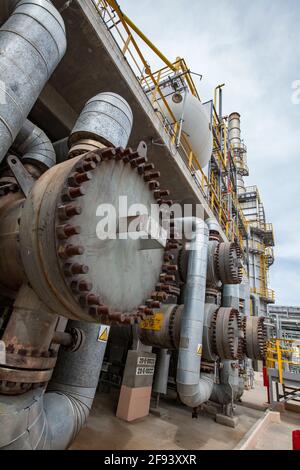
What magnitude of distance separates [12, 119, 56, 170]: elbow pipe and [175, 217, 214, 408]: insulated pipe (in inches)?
130

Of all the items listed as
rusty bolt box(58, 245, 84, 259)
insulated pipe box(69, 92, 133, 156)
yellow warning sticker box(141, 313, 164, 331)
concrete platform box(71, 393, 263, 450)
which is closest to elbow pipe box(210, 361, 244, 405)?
concrete platform box(71, 393, 263, 450)

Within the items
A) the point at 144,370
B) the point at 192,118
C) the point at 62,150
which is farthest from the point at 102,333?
the point at 192,118

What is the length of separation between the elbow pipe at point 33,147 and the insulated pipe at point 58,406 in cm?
200

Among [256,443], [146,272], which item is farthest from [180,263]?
[146,272]

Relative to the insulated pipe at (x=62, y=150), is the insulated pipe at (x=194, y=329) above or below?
below

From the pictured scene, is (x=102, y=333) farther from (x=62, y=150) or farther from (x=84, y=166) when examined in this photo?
(x=62, y=150)

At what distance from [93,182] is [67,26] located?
10.1 ft

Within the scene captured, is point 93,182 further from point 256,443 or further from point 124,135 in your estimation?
point 256,443

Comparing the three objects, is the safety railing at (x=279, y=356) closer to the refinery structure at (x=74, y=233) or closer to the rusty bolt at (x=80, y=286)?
the refinery structure at (x=74, y=233)

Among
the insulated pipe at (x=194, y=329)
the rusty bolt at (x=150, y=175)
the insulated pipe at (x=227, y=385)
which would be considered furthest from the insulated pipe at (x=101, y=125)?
the insulated pipe at (x=227, y=385)

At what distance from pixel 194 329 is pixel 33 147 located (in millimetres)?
3936

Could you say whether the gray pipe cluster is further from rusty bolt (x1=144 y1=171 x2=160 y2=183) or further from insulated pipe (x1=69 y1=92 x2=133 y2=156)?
rusty bolt (x1=144 y1=171 x2=160 y2=183)

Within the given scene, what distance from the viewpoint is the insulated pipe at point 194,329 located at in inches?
190

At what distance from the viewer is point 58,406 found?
7.83 feet
